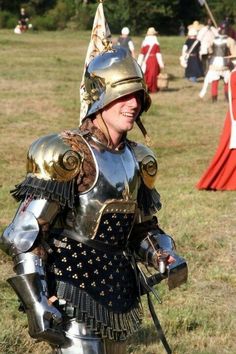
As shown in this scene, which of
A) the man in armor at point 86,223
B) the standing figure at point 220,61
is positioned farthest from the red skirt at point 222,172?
the standing figure at point 220,61

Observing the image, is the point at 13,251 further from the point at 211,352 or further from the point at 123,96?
the point at 211,352

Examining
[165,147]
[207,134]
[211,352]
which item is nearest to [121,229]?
[211,352]

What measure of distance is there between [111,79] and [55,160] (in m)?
0.35

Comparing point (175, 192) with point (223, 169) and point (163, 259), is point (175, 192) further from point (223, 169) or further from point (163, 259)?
point (163, 259)

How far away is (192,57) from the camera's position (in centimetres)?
2061

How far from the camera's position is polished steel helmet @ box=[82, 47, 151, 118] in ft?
9.41

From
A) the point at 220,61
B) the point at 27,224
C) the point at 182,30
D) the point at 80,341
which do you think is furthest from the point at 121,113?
the point at 182,30

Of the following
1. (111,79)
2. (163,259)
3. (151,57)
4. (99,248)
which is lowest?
(151,57)

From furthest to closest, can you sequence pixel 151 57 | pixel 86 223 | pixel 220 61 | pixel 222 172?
pixel 151 57 < pixel 220 61 < pixel 222 172 < pixel 86 223

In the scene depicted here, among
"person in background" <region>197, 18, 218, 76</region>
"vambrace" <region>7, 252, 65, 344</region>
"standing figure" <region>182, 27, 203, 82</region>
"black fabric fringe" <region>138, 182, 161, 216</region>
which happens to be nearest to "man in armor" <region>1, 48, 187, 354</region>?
"vambrace" <region>7, 252, 65, 344</region>

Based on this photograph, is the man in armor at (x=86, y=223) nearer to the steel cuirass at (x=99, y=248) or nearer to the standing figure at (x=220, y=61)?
the steel cuirass at (x=99, y=248)

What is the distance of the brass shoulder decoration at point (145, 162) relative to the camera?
3.12 meters

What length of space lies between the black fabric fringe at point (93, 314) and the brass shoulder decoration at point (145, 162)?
0.54 m

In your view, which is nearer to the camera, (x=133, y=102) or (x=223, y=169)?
(x=133, y=102)
